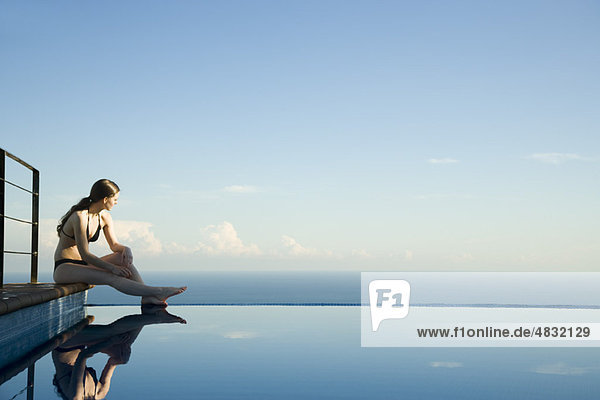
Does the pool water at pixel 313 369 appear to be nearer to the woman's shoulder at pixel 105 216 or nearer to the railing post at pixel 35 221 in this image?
the woman's shoulder at pixel 105 216

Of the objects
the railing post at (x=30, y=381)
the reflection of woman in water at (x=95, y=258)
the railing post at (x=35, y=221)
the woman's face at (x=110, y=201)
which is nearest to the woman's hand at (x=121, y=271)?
the reflection of woman in water at (x=95, y=258)

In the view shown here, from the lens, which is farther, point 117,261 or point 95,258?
point 117,261

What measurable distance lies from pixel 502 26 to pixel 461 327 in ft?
25.4

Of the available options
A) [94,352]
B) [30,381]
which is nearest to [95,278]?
[94,352]

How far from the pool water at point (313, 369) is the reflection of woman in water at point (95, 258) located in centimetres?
45

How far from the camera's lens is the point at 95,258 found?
318cm

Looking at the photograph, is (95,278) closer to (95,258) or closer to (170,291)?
(95,258)

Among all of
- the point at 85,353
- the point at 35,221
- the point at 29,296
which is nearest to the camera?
the point at 85,353

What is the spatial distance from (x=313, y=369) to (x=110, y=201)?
6.35ft

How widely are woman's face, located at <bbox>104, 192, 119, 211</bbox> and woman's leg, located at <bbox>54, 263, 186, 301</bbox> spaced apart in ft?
1.17

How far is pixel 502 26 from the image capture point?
9352 millimetres

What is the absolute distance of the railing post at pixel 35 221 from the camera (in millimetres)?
3744

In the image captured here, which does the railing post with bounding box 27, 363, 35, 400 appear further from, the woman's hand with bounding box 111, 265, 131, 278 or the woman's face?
the woman's face

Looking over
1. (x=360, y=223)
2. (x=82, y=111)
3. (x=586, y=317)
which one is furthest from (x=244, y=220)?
(x=586, y=317)
